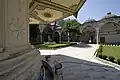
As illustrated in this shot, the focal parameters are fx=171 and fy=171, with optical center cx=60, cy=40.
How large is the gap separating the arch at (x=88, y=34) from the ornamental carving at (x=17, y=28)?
3444 centimetres

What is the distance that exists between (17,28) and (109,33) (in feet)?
111

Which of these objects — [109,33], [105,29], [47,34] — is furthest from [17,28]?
[47,34]

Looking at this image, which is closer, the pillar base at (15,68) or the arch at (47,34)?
the pillar base at (15,68)

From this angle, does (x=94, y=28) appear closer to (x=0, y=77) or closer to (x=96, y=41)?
(x=96, y=41)

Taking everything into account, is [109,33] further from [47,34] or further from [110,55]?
[110,55]

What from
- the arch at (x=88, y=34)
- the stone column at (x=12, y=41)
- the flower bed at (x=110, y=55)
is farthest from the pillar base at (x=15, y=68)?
the arch at (x=88, y=34)

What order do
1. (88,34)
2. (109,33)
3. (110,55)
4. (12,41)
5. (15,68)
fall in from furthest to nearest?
(88,34), (109,33), (110,55), (12,41), (15,68)

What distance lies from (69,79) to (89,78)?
2.57 feet

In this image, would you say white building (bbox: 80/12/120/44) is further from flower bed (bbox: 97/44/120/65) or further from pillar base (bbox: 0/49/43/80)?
pillar base (bbox: 0/49/43/80)

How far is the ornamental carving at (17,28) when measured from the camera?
270 centimetres

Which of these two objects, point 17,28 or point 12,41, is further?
point 17,28

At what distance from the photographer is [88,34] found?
125 feet

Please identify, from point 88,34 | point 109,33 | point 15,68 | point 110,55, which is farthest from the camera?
point 88,34

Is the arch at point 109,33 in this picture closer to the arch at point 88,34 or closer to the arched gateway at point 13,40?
the arch at point 88,34
